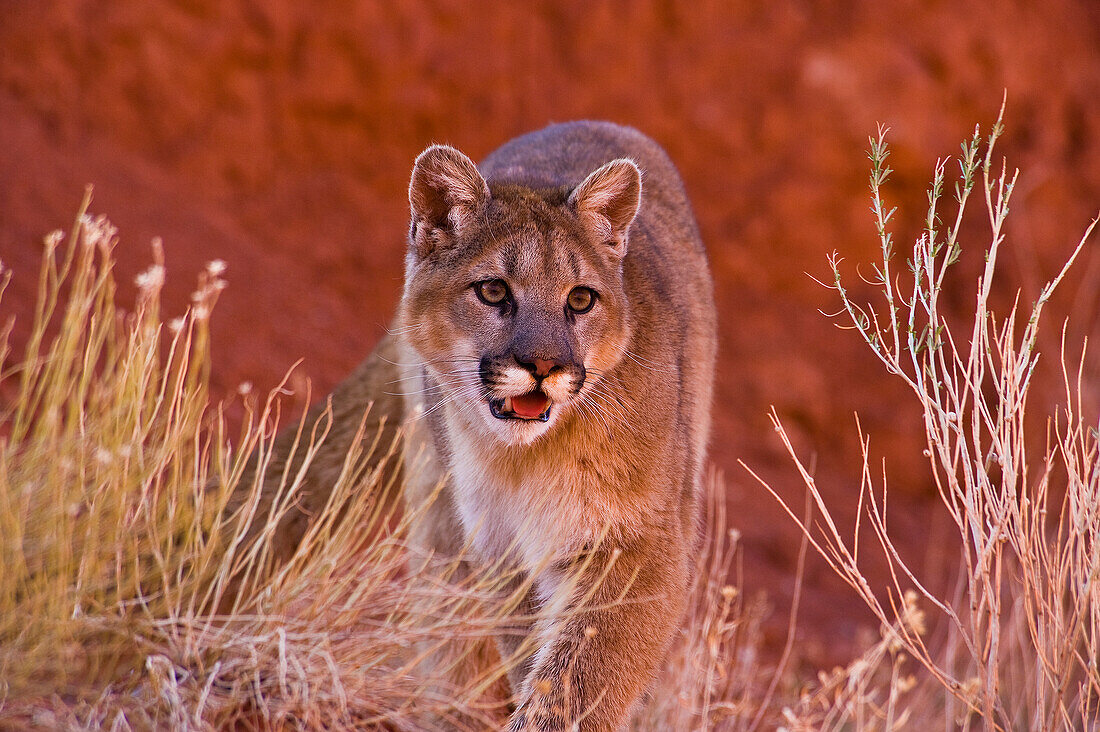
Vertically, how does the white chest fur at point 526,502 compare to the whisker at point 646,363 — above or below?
below

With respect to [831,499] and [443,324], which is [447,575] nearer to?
[443,324]

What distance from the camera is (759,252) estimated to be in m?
10.6

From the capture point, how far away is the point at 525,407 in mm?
3627

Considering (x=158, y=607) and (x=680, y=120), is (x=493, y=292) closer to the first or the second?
(x=158, y=607)

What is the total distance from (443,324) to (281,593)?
1.06 meters

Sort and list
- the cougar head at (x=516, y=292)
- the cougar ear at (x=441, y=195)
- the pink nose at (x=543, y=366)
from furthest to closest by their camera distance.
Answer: the cougar ear at (x=441, y=195) < the cougar head at (x=516, y=292) < the pink nose at (x=543, y=366)

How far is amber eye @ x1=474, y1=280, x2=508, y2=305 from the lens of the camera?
3857 mm

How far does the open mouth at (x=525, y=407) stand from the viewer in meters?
3.62

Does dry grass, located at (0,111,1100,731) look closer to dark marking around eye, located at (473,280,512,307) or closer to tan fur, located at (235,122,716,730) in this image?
tan fur, located at (235,122,716,730)

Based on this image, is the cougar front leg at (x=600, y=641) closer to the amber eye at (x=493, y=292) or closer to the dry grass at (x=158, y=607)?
the dry grass at (x=158, y=607)

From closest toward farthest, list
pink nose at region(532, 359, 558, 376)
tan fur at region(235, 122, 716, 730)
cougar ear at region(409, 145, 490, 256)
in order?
pink nose at region(532, 359, 558, 376) < tan fur at region(235, 122, 716, 730) < cougar ear at region(409, 145, 490, 256)

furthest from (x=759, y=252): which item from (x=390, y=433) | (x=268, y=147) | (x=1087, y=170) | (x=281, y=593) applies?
(x=281, y=593)

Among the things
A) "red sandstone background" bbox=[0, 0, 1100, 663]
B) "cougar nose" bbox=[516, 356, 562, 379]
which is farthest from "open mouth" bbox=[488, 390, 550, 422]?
"red sandstone background" bbox=[0, 0, 1100, 663]

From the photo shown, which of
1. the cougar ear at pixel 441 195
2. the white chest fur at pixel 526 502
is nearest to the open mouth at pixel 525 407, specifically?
the white chest fur at pixel 526 502
